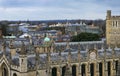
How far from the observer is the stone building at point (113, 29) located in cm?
6831

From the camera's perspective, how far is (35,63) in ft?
142

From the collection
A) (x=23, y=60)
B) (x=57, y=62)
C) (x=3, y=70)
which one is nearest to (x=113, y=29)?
(x=57, y=62)

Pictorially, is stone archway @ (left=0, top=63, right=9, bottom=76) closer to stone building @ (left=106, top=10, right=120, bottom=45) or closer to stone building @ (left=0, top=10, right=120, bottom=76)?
stone building @ (left=0, top=10, right=120, bottom=76)

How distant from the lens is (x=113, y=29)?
69000 mm

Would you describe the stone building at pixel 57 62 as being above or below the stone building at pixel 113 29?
below

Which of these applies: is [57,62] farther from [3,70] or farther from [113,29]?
[113,29]

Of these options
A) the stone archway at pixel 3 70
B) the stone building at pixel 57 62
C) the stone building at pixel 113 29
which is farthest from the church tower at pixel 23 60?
the stone building at pixel 113 29

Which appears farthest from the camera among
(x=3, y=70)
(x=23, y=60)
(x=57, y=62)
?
(x=57, y=62)

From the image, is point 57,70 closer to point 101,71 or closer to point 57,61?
point 57,61

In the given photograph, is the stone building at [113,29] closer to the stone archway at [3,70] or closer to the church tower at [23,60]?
the stone archway at [3,70]

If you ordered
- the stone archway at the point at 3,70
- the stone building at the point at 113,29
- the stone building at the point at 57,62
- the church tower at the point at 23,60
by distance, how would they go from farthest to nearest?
1. the stone building at the point at 113,29
2. the stone archway at the point at 3,70
3. the stone building at the point at 57,62
4. the church tower at the point at 23,60

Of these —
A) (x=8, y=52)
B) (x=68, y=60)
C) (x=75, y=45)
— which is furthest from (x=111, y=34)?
(x=8, y=52)

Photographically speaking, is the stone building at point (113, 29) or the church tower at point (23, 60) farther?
the stone building at point (113, 29)

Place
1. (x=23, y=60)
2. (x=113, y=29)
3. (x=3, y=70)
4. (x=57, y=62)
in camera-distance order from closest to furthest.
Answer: (x=23, y=60), (x=3, y=70), (x=57, y=62), (x=113, y=29)
